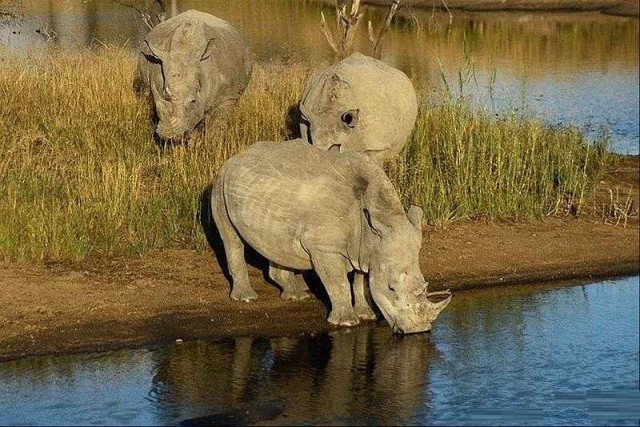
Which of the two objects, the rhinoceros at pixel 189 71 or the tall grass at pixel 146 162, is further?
the rhinoceros at pixel 189 71

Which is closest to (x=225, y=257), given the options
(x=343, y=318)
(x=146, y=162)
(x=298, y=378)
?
(x=343, y=318)

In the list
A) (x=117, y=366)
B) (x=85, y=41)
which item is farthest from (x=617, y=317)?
(x=85, y=41)

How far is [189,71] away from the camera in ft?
43.5

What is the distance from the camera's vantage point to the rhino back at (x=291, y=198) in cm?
894

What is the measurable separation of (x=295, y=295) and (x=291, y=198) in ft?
3.46

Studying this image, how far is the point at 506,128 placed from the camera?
1377cm

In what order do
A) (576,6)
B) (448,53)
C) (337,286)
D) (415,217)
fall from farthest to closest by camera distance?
(576,6) → (448,53) → (337,286) → (415,217)

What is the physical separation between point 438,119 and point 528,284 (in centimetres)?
391

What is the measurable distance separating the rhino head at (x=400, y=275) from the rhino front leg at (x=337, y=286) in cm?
32

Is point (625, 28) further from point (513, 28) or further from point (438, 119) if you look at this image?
point (438, 119)

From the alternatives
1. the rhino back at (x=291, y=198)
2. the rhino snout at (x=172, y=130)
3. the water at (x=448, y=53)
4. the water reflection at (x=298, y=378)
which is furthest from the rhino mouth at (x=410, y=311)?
the water at (x=448, y=53)

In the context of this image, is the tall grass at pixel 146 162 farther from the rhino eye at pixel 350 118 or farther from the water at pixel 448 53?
the water at pixel 448 53

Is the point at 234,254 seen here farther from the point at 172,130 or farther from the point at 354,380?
the point at 172,130

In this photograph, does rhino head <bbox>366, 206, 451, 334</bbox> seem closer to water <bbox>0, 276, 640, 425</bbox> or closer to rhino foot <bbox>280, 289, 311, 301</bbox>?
water <bbox>0, 276, 640, 425</bbox>
